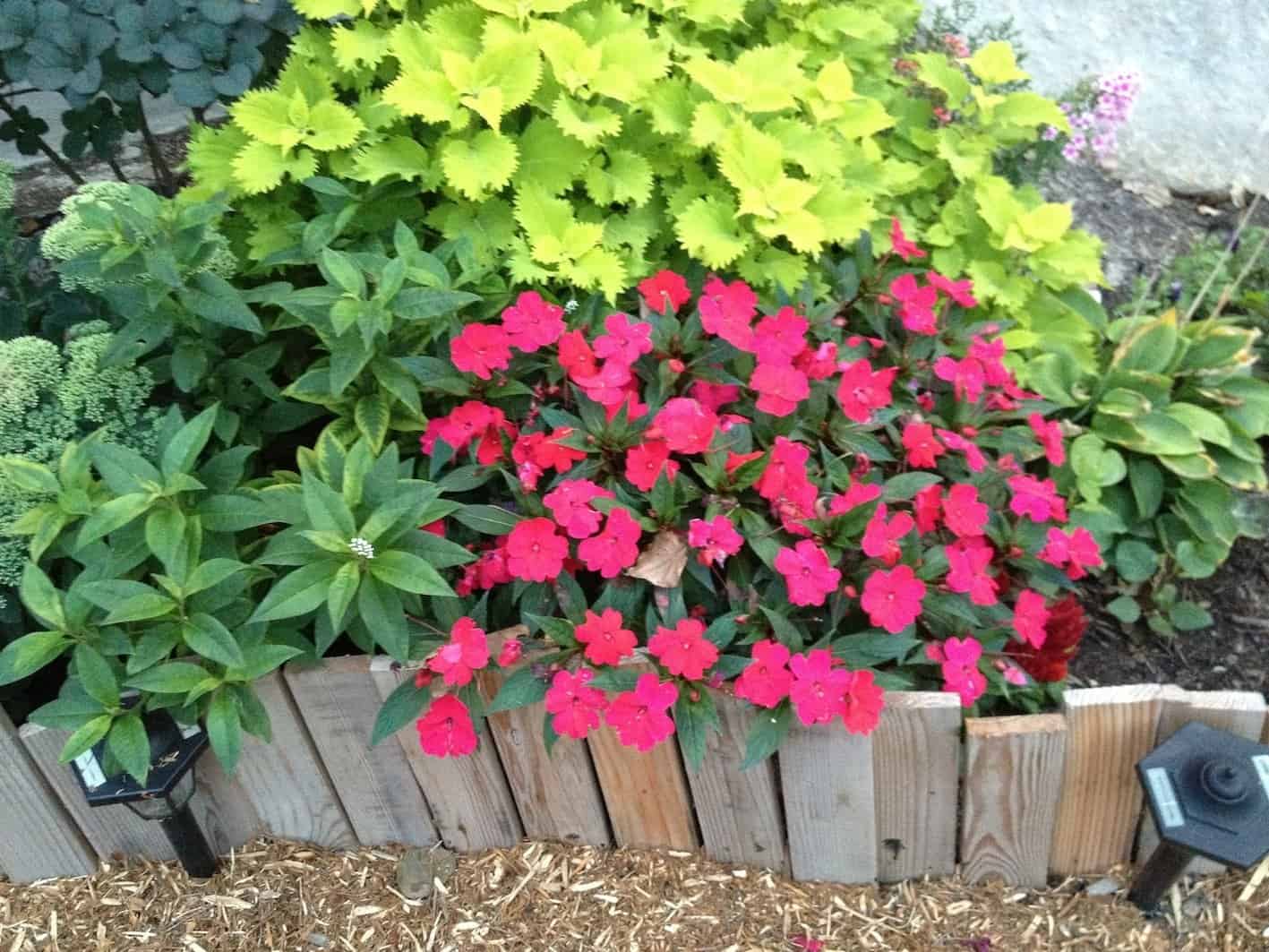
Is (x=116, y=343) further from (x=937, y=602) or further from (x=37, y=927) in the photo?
(x=937, y=602)

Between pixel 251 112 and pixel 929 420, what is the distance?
126 centimetres

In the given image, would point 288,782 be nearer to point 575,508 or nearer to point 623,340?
point 575,508

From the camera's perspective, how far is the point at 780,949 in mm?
1691

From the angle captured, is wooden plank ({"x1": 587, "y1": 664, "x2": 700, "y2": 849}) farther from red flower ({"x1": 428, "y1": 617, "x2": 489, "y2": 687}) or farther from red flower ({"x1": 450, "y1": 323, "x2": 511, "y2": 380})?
red flower ({"x1": 450, "y1": 323, "x2": 511, "y2": 380})

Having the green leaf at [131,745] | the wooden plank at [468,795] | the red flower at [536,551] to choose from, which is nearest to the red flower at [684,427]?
the red flower at [536,551]

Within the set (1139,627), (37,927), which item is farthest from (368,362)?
(1139,627)

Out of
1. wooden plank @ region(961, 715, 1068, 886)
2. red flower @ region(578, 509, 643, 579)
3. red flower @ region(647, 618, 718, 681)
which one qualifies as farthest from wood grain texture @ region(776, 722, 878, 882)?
red flower @ region(578, 509, 643, 579)

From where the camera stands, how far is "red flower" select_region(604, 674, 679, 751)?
1.37 meters

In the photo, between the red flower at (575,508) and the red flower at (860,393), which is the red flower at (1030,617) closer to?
the red flower at (860,393)

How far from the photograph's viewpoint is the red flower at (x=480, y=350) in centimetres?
156

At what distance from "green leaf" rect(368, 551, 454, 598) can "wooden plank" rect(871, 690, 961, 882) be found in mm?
672

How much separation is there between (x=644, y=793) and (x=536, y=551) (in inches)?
19.6

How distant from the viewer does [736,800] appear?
65.6 inches

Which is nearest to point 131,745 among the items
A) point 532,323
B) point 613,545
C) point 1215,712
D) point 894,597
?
point 613,545
